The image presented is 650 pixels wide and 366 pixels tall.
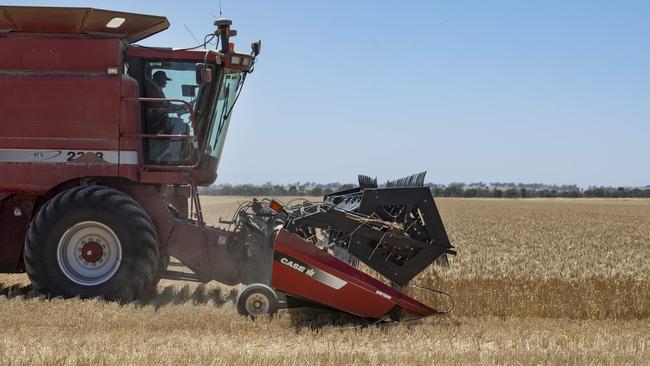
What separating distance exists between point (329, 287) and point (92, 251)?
221 cm

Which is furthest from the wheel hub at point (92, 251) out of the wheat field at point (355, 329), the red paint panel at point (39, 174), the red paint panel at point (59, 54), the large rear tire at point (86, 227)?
the red paint panel at point (59, 54)

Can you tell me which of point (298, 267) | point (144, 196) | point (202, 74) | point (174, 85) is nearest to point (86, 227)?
point (144, 196)

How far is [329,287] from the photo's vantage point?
19.5ft

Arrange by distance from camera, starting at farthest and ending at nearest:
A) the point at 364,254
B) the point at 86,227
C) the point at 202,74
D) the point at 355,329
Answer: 1. the point at 202,74
2. the point at 86,227
3. the point at 364,254
4. the point at 355,329

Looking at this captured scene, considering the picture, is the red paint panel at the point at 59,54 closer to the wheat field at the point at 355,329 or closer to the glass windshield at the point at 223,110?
the glass windshield at the point at 223,110

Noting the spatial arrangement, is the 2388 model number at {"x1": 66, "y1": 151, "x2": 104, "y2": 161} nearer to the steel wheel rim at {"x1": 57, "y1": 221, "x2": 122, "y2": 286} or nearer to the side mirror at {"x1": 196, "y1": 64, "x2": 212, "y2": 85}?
the steel wheel rim at {"x1": 57, "y1": 221, "x2": 122, "y2": 286}

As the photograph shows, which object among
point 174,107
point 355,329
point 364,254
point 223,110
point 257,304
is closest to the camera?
point 355,329

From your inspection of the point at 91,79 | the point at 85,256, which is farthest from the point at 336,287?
the point at 91,79

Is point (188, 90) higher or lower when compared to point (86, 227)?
higher

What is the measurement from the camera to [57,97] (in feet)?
22.0

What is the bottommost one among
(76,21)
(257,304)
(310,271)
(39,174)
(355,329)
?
(355,329)

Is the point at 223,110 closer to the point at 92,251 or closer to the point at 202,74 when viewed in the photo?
the point at 202,74

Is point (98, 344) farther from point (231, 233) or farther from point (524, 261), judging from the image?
point (524, 261)

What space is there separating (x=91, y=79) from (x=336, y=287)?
2.98 metres
